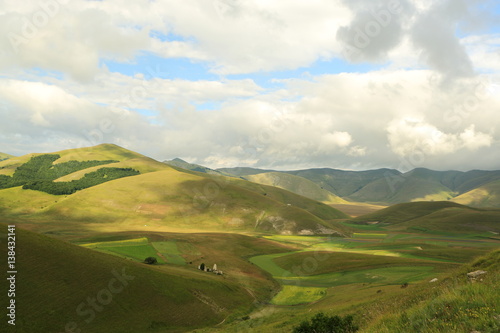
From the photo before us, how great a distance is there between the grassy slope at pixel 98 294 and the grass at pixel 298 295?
8330 mm

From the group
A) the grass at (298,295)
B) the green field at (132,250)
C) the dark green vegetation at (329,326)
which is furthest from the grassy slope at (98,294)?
the dark green vegetation at (329,326)

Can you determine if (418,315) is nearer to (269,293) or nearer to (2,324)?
(2,324)

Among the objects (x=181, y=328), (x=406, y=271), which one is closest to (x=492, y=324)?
(x=181, y=328)

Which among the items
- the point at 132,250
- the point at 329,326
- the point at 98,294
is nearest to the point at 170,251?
the point at 132,250

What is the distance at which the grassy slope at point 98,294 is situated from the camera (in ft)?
123

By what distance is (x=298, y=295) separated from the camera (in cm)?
6250

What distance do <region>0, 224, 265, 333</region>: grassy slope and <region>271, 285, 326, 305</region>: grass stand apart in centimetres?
833

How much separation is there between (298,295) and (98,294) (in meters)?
38.9

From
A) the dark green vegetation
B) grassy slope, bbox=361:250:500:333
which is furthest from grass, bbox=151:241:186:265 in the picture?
grassy slope, bbox=361:250:500:333

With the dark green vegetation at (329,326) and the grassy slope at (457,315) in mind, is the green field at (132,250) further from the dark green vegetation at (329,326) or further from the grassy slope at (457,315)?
Result: the grassy slope at (457,315)

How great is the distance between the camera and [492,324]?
955 cm

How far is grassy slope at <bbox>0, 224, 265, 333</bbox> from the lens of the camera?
3741 centimetres

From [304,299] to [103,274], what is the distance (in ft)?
123

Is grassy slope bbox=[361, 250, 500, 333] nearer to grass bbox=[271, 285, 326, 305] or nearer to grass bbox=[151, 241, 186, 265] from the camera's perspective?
grass bbox=[271, 285, 326, 305]
